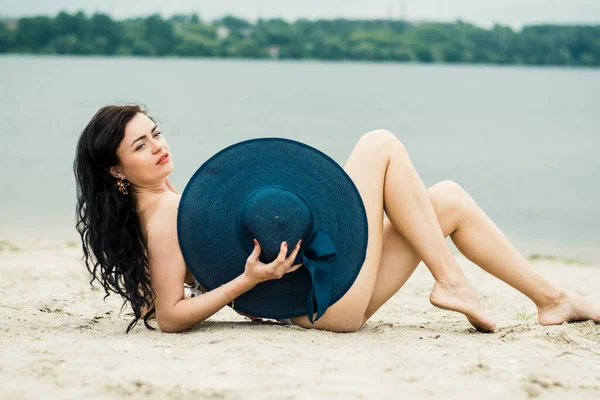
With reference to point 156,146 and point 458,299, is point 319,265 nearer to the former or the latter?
point 458,299

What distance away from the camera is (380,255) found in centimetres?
374

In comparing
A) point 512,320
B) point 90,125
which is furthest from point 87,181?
point 512,320

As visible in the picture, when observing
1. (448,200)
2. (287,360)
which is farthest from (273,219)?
(448,200)

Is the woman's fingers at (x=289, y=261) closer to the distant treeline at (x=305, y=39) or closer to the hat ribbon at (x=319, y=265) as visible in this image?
the hat ribbon at (x=319, y=265)

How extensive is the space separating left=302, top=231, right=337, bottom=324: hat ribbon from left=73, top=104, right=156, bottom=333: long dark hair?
746mm

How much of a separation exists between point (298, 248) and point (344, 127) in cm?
2473

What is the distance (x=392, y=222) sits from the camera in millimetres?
3742

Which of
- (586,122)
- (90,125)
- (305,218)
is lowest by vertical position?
(586,122)

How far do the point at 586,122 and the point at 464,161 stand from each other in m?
14.7

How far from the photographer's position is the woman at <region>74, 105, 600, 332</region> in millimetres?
3533

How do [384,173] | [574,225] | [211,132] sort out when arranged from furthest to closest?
[211,132]
[574,225]
[384,173]

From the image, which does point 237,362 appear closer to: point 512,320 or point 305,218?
point 305,218

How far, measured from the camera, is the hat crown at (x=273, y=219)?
3.23 metres

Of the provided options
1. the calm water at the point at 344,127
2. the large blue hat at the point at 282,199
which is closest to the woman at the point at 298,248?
the large blue hat at the point at 282,199
